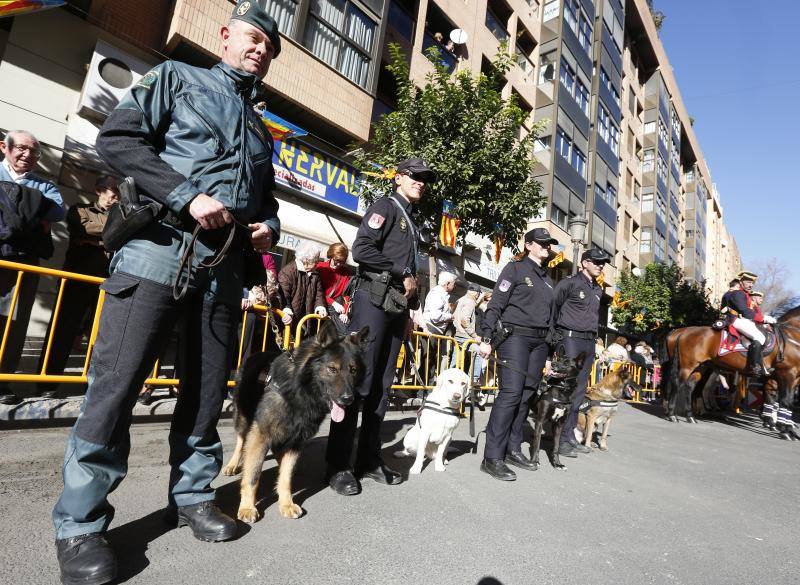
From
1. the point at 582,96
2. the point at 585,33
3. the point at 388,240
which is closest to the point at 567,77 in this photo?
the point at 582,96

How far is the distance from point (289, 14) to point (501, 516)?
1130 cm

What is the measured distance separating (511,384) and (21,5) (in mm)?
8454

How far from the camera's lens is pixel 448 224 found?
10156mm

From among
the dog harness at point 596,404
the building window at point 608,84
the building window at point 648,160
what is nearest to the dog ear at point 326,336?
the dog harness at point 596,404

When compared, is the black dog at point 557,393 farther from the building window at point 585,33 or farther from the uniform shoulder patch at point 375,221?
the building window at point 585,33

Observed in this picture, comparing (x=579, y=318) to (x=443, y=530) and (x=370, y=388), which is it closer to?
(x=370, y=388)

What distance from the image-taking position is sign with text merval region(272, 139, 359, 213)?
9977mm

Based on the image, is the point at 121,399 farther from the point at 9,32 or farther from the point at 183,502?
the point at 9,32

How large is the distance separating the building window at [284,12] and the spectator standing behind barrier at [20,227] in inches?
290

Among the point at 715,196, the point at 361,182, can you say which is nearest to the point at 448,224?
the point at 361,182

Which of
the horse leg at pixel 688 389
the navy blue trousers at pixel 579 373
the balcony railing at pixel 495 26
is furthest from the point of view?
the balcony railing at pixel 495 26

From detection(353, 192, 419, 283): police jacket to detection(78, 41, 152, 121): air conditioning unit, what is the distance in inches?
271

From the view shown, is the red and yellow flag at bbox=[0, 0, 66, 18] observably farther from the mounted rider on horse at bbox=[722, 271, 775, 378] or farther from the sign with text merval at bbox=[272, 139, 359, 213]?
the mounted rider on horse at bbox=[722, 271, 775, 378]

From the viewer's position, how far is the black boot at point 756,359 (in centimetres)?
780
